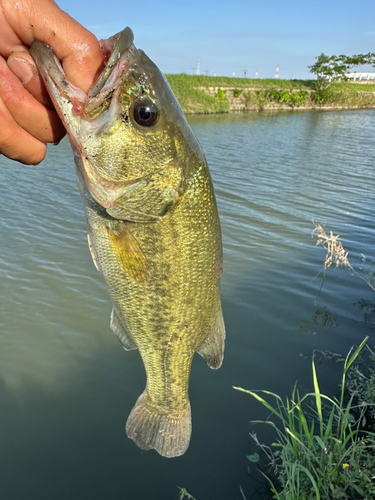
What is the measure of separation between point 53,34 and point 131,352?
3.48 metres

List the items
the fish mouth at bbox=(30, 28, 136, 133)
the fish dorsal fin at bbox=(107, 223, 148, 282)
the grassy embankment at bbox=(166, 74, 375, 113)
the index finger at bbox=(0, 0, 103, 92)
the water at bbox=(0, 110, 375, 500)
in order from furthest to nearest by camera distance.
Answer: the grassy embankment at bbox=(166, 74, 375, 113), the water at bbox=(0, 110, 375, 500), the fish dorsal fin at bbox=(107, 223, 148, 282), the fish mouth at bbox=(30, 28, 136, 133), the index finger at bbox=(0, 0, 103, 92)

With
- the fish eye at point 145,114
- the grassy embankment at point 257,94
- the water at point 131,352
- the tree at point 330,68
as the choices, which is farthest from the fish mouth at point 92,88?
the tree at point 330,68

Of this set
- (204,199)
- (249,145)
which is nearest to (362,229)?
(204,199)

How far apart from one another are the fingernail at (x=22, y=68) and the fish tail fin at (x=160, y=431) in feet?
6.77

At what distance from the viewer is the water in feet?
10.4

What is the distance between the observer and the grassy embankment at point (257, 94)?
30578 millimetres

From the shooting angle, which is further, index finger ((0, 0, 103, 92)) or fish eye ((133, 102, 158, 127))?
fish eye ((133, 102, 158, 127))

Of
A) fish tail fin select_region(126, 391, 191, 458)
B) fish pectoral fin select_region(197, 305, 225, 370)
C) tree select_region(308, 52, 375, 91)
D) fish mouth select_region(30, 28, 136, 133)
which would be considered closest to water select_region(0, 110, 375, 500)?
fish tail fin select_region(126, 391, 191, 458)

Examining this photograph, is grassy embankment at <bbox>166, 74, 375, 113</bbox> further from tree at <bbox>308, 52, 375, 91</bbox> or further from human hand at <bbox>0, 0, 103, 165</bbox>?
human hand at <bbox>0, 0, 103, 165</bbox>

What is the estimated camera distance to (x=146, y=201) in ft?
6.13

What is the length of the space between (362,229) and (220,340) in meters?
6.65

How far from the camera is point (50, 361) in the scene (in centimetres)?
422

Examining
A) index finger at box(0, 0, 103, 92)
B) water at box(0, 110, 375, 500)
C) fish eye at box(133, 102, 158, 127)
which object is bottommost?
water at box(0, 110, 375, 500)

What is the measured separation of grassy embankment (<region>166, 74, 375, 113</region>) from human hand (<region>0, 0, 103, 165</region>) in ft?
91.9
